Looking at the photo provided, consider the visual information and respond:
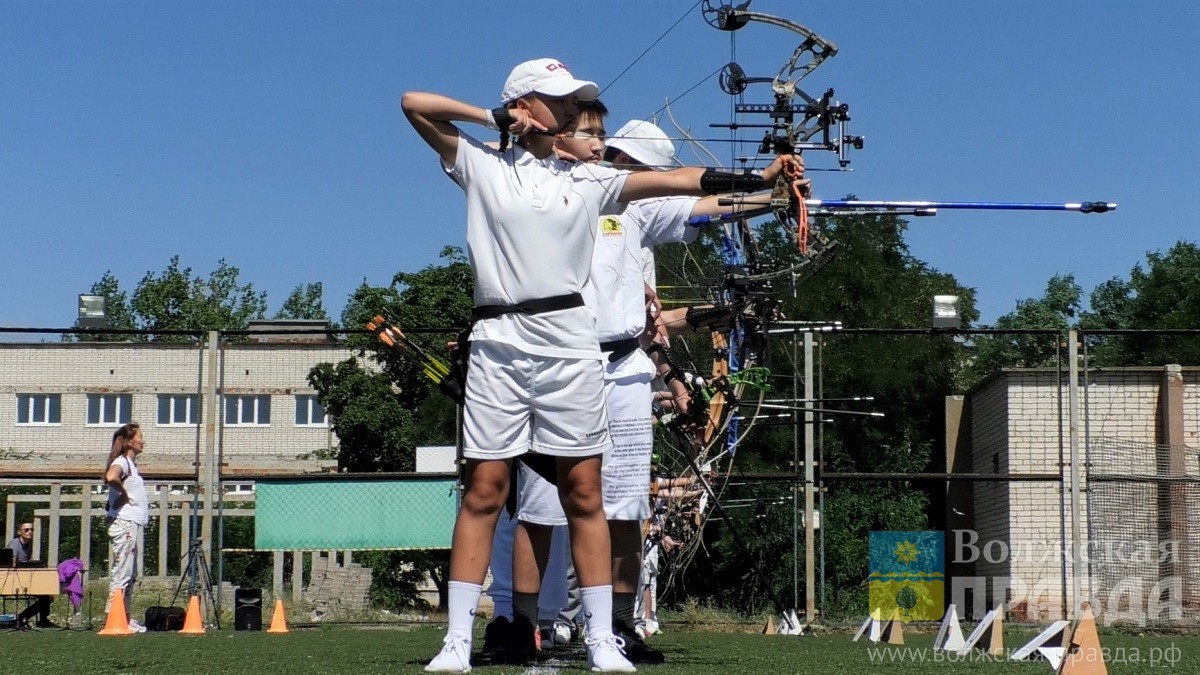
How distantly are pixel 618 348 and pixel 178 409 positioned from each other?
15.6 meters

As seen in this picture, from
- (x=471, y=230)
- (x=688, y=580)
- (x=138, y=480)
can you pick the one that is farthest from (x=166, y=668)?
(x=688, y=580)

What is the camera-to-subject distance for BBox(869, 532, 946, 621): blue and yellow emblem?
14.9 m

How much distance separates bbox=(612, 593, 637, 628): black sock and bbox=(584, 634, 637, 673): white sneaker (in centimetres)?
99

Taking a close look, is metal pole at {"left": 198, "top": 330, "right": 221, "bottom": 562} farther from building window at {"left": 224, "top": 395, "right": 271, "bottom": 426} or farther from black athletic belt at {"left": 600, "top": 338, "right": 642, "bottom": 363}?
black athletic belt at {"left": 600, "top": 338, "right": 642, "bottom": 363}

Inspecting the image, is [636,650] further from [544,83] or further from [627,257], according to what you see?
[544,83]

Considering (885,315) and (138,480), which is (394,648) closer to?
(138,480)

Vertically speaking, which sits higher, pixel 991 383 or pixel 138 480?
pixel 991 383

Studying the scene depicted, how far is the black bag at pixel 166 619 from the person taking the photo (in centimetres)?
1112

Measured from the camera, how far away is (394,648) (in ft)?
20.4

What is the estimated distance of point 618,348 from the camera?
19.1 ft

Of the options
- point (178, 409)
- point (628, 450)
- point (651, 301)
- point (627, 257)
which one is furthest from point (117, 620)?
point (178, 409)

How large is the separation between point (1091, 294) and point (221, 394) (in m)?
45.0

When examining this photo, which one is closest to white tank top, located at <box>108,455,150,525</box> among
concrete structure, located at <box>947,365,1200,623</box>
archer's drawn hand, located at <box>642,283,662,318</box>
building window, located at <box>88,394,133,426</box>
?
archer's drawn hand, located at <box>642,283,662,318</box>

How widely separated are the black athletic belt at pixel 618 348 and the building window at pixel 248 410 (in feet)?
35.5
